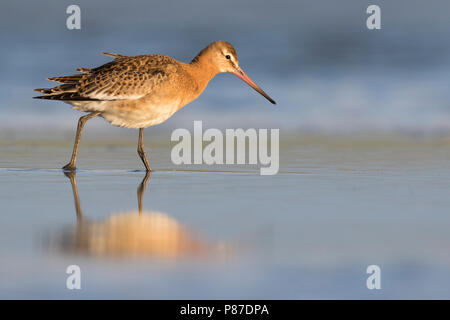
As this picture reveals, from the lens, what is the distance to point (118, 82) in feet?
26.2

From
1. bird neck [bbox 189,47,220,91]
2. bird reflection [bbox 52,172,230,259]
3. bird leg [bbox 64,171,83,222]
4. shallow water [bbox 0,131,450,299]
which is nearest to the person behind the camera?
shallow water [bbox 0,131,450,299]

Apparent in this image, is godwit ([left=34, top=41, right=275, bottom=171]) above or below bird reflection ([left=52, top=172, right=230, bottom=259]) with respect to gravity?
above

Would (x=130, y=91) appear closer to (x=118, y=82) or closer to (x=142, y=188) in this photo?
(x=118, y=82)

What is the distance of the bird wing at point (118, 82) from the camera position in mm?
7977

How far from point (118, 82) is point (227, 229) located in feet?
11.2

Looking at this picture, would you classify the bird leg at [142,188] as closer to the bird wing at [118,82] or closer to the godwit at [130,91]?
the godwit at [130,91]

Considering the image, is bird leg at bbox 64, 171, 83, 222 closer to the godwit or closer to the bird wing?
the godwit

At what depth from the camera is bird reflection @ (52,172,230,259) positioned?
4449 mm

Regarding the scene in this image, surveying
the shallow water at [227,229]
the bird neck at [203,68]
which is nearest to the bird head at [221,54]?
the bird neck at [203,68]

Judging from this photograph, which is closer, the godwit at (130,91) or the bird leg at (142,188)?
the bird leg at (142,188)

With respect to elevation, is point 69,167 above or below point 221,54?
below

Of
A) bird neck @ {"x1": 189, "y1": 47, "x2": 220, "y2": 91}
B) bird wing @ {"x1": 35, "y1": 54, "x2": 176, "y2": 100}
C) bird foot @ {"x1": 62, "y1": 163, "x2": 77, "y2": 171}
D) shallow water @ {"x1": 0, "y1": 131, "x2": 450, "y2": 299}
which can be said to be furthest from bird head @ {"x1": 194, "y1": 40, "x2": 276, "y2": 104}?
bird foot @ {"x1": 62, "y1": 163, "x2": 77, "y2": 171}

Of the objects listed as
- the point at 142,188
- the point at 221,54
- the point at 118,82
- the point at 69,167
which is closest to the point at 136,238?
the point at 142,188
